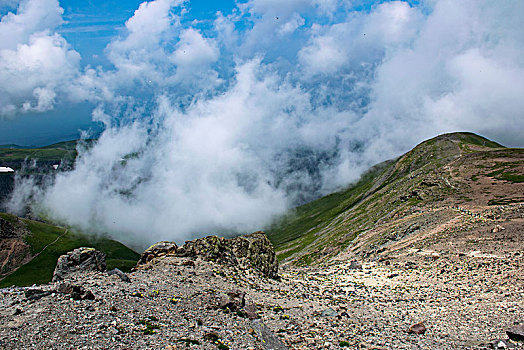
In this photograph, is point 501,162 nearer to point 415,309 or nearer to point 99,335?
point 415,309

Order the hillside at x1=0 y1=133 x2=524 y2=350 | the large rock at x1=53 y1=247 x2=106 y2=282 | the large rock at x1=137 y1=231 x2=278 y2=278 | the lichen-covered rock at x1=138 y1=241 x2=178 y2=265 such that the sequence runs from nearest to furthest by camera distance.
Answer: the hillside at x1=0 y1=133 x2=524 y2=350 → the large rock at x1=53 y1=247 x2=106 y2=282 → the large rock at x1=137 y1=231 x2=278 y2=278 → the lichen-covered rock at x1=138 y1=241 x2=178 y2=265

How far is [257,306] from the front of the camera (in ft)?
94.8

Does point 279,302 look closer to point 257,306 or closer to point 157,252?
point 257,306

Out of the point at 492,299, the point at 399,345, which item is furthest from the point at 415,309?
the point at 399,345

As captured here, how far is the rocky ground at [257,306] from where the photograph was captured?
750 inches

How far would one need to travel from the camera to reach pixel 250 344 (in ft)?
66.6

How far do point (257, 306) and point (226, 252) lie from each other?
1346 cm

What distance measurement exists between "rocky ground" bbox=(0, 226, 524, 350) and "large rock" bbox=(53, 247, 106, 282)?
4.13 m

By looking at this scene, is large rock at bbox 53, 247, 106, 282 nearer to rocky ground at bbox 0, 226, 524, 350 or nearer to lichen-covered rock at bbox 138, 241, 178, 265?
rocky ground at bbox 0, 226, 524, 350

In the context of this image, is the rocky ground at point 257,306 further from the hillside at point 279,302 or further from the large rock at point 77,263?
the large rock at point 77,263

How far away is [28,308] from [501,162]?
174096 mm

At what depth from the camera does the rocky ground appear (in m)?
19.0

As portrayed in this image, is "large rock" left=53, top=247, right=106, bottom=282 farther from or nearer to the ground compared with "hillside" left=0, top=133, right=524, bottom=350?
farther from the ground

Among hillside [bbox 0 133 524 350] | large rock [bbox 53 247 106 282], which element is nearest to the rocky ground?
hillside [bbox 0 133 524 350]
